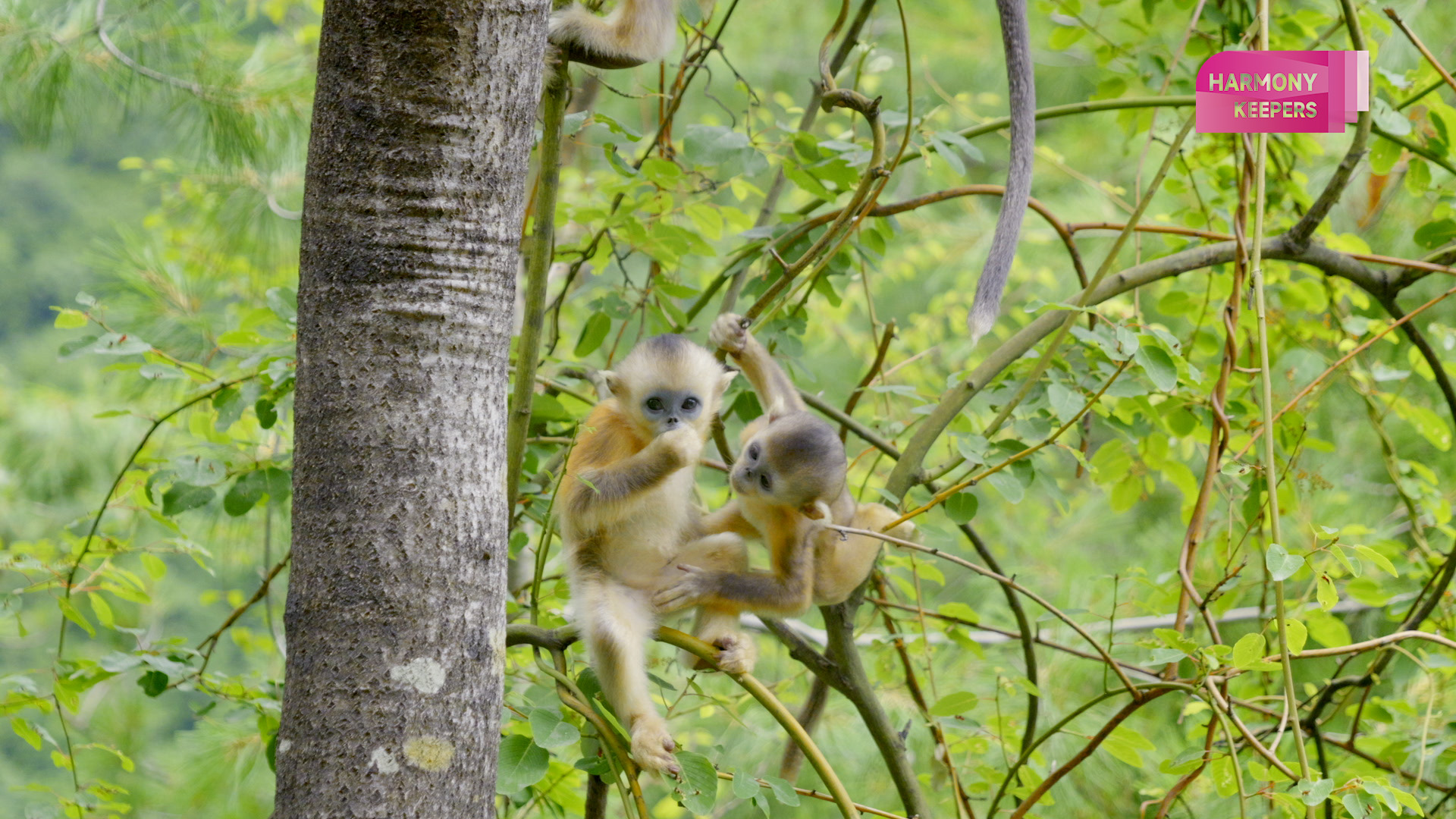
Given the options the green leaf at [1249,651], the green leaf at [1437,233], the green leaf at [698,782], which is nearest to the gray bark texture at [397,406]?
Result: the green leaf at [698,782]

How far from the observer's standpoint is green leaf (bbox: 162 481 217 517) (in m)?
1.60

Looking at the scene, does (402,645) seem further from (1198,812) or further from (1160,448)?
(1198,812)

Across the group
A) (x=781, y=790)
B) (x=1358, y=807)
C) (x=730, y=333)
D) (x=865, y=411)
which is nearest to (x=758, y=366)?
(x=730, y=333)

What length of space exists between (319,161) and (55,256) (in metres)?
10.7

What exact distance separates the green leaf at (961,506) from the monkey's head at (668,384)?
1.22ft

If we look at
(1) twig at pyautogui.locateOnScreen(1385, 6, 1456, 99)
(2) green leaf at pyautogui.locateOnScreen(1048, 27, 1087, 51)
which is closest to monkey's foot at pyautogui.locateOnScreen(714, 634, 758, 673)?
(1) twig at pyautogui.locateOnScreen(1385, 6, 1456, 99)

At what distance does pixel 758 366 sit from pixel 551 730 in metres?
0.71

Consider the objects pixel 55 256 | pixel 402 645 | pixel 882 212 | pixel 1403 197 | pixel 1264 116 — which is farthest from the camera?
pixel 55 256

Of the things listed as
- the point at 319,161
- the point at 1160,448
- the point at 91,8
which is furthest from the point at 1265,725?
the point at 91,8

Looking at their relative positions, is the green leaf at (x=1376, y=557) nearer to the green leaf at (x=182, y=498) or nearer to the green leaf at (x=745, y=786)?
the green leaf at (x=745, y=786)

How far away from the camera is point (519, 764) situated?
1208 mm

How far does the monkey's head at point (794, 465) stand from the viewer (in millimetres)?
1491

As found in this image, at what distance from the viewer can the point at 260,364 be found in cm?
157

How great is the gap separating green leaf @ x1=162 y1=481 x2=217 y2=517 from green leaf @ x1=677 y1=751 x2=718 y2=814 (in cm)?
88
